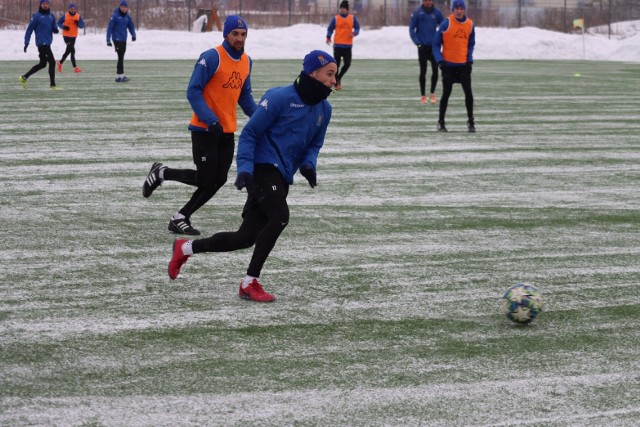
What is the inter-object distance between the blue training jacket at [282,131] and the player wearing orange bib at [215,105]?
211cm

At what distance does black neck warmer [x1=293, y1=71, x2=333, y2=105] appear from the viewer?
25.0 ft

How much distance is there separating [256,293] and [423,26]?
15.8 m

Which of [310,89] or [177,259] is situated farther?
[177,259]

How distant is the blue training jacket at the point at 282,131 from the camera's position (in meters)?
7.62

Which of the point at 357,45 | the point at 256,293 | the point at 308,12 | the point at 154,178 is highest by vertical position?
the point at 308,12

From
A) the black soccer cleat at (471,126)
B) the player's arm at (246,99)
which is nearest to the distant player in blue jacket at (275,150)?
the player's arm at (246,99)

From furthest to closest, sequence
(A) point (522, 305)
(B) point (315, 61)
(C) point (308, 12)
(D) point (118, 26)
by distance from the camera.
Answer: (C) point (308, 12)
(D) point (118, 26)
(B) point (315, 61)
(A) point (522, 305)

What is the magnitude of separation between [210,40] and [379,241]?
3983 cm

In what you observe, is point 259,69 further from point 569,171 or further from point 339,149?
point 569,171

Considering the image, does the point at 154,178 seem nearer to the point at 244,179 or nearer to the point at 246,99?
the point at 246,99

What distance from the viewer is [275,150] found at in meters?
7.78

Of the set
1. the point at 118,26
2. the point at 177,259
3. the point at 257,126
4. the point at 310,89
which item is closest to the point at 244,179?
the point at 257,126

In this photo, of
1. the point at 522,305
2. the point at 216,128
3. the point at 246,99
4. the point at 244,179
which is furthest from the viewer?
the point at 246,99

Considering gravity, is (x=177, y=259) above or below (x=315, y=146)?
below
